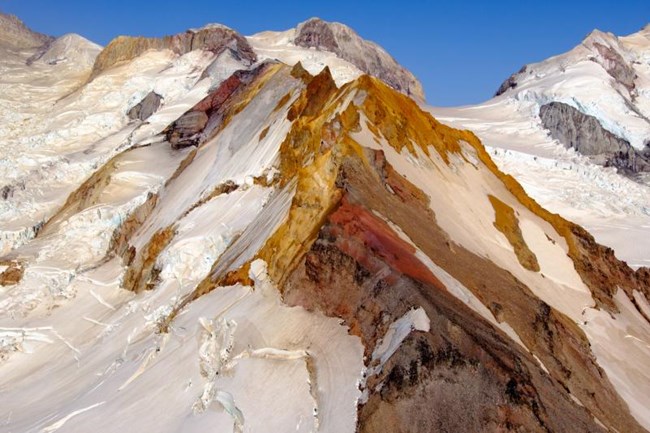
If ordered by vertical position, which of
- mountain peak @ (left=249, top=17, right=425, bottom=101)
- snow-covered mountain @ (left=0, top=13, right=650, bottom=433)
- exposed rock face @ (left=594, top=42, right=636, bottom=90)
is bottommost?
snow-covered mountain @ (left=0, top=13, right=650, bottom=433)

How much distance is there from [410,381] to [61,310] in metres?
15.1

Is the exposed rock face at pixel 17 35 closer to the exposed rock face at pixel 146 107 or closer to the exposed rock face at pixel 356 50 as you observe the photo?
the exposed rock face at pixel 356 50

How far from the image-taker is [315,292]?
36.0 feet

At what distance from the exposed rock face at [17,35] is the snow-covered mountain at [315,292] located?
7950 centimetres

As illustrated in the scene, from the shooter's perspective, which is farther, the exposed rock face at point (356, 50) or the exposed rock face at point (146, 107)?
the exposed rock face at point (356, 50)

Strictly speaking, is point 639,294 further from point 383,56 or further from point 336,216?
point 383,56

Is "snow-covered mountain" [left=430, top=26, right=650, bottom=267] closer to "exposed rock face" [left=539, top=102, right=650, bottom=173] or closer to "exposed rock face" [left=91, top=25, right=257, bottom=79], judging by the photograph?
"exposed rock face" [left=539, top=102, right=650, bottom=173]

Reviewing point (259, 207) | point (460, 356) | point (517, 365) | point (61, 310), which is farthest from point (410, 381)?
point (61, 310)

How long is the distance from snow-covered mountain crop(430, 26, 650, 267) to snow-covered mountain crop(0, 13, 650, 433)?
1638 cm

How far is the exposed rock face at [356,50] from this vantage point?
6744 cm

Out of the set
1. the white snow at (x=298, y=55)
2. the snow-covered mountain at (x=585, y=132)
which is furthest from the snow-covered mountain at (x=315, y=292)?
the white snow at (x=298, y=55)

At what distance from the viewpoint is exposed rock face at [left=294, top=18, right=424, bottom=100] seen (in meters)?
67.4

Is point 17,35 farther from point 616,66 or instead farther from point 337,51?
point 616,66

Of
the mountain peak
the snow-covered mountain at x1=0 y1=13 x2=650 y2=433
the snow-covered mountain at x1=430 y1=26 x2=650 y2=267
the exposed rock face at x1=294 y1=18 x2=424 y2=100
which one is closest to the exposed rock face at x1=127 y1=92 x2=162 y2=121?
the mountain peak
